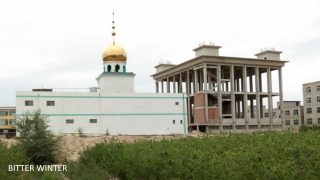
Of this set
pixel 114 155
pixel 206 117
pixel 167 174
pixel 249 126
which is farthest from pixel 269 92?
pixel 167 174

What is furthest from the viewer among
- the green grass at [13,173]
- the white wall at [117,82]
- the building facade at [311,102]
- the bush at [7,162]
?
the building facade at [311,102]

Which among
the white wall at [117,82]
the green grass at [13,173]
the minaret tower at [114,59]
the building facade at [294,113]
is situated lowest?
the green grass at [13,173]

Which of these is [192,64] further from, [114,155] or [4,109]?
[4,109]

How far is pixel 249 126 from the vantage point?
67.4 metres

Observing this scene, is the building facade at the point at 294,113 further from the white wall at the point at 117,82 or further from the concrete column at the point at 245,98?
the white wall at the point at 117,82

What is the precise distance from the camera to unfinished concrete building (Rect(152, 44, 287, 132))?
6400 cm

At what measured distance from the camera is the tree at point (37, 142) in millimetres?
36125

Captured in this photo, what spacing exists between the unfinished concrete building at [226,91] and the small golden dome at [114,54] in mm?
11692

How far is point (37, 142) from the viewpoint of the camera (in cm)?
3628

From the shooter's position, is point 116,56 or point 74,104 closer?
point 74,104

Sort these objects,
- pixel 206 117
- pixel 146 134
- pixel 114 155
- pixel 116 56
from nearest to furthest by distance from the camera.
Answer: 1. pixel 114 155
2. pixel 146 134
3. pixel 116 56
4. pixel 206 117

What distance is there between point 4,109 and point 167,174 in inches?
3148

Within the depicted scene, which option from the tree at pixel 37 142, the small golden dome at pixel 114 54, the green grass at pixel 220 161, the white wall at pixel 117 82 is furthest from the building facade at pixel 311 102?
the green grass at pixel 220 161

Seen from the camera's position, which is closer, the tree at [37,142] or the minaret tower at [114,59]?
the tree at [37,142]
